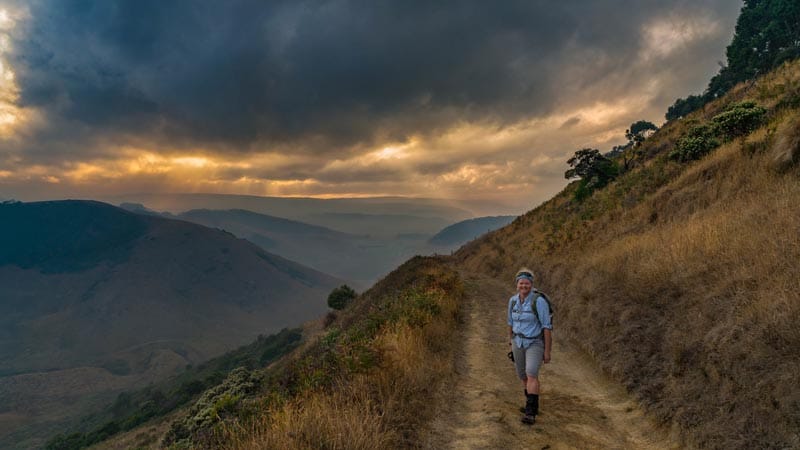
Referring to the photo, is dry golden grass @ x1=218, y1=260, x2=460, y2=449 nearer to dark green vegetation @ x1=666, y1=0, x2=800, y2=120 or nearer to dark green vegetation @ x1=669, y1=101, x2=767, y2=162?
dark green vegetation @ x1=669, y1=101, x2=767, y2=162

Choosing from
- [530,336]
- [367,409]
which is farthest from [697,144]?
[367,409]

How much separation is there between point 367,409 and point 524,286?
327 cm

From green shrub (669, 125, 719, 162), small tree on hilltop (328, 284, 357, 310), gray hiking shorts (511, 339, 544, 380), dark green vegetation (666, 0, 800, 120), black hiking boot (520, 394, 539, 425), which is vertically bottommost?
small tree on hilltop (328, 284, 357, 310)

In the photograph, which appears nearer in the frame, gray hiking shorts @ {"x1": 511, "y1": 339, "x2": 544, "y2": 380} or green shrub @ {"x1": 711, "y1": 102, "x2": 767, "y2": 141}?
gray hiking shorts @ {"x1": 511, "y1": 339, "x2": 544, "y2": 380}

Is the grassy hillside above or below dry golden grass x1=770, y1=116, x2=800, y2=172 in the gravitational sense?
below

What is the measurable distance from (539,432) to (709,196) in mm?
10354

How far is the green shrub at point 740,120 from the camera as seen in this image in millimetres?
15594

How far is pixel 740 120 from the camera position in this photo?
52.5 feet

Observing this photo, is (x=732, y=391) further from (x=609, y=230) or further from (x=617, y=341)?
(x=609, y=230)

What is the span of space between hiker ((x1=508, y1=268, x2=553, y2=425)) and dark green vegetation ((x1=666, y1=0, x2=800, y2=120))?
2269 inches

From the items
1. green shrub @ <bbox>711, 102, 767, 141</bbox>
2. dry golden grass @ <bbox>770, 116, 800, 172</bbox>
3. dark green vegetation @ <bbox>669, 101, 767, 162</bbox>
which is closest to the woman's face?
dry golden grass @ <bbox>770, 116, 800, 172</bbox>

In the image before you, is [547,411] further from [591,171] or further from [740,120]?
[591,171]

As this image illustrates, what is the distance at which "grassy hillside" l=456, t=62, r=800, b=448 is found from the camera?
4746 millimetres

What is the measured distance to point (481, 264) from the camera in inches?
1299
